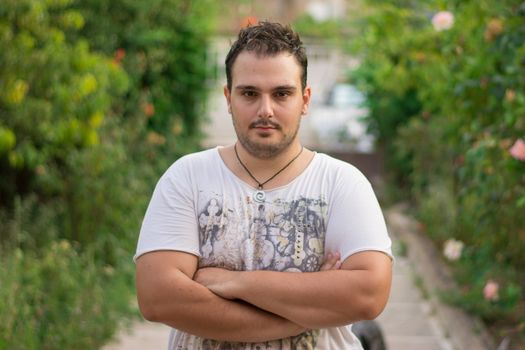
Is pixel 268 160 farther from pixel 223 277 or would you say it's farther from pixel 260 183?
pixel 223 277

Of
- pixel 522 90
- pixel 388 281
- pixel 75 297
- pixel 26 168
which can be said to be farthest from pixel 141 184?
pixel 388 281

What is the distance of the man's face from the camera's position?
8.11 feet

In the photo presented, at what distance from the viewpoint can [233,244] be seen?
2.50 m

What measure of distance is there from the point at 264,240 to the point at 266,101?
369 mm

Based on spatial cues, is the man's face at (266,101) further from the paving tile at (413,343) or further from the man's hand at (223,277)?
the paving tile at (413,343)

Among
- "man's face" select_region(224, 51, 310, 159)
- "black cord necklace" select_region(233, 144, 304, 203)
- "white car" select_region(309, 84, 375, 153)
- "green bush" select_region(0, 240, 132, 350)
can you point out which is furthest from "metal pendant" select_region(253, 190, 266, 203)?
"white car" select_region(309, 84, 375, 153)

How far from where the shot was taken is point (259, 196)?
2518 mm

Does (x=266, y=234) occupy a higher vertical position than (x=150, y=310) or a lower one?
higher

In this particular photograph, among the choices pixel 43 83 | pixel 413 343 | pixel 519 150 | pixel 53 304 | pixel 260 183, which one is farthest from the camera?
pixel 413 343

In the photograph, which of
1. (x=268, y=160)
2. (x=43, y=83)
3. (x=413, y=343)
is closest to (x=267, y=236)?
(x=268, y=160)

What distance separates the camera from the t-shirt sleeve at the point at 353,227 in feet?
8.13

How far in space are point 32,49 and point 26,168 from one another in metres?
2.27

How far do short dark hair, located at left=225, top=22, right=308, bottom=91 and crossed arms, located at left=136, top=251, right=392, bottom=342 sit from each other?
20.3 inches

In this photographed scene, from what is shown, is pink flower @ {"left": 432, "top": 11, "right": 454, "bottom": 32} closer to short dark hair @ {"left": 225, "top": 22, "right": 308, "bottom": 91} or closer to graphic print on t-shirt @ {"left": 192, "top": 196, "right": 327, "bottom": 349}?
short dark hair @ {"left": 225, "top": 22, "right": 308, "bottom": 91}
